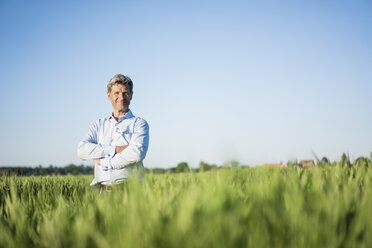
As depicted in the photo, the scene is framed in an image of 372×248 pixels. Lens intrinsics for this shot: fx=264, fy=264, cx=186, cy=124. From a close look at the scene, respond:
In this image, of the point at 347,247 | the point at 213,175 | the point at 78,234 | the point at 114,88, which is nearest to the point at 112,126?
the point at 114,88

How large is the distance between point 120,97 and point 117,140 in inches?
27.7

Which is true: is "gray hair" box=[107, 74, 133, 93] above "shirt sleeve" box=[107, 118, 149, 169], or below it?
above

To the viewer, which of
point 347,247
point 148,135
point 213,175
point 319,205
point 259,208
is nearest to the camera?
point 347,247

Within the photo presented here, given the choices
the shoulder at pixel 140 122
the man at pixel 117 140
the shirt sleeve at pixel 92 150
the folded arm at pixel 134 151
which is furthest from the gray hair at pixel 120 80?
the shirt sleeve at pixel 92 150

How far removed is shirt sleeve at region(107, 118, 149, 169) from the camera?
3775 mm

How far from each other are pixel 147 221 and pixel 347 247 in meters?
0.87

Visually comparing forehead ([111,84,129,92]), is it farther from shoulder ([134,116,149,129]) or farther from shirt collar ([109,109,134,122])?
shoulder ([134,116,149,129])

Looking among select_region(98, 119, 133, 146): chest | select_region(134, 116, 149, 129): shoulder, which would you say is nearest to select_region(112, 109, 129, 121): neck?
select_region(98, 119, 133, 146): chest

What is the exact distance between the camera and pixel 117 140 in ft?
13.9

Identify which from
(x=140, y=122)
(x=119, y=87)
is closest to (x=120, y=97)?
(x=119, y=87)

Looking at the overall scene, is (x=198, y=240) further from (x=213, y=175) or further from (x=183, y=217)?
(x=213, y=175)

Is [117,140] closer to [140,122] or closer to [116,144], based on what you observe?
[116,144]

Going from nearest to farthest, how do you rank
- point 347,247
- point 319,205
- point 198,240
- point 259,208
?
point 198,240
point 347,247
point 319,205
point 259,208

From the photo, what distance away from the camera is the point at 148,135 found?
4188 millimetres
